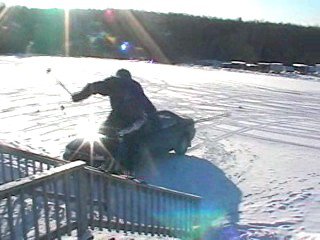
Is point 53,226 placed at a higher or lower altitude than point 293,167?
higher

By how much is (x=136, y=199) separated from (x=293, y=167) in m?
4.55

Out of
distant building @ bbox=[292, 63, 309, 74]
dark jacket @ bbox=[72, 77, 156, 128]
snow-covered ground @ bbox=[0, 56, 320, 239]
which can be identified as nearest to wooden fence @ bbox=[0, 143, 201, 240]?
snow-covered ground @ bbox=[0, 56, 320, 239]

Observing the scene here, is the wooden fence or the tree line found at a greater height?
the tree line

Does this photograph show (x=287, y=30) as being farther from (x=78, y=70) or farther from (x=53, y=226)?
(x=53, y=226)

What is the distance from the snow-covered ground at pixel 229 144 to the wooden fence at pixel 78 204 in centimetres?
76

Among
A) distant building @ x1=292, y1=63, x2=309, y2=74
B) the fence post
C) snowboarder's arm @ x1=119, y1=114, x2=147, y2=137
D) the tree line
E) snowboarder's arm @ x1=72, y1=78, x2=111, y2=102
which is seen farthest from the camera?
the tree line

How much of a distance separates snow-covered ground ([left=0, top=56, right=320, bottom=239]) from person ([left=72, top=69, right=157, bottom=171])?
33.3 inches

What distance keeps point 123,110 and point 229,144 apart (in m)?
3.67

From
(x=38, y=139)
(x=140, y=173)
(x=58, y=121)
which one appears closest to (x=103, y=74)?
(x=58, y=121)

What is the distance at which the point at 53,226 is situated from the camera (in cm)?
388

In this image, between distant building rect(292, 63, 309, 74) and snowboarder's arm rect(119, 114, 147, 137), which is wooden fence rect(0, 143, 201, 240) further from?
distant building rect(292, 63, 309, 74)

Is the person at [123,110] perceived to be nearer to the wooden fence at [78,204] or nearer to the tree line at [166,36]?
the wooden fence at [78,204]

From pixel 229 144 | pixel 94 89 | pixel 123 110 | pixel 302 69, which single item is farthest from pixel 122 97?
pixel 302 69

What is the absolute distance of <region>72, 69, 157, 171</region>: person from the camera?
6.90m
